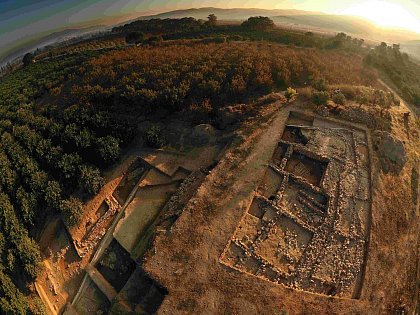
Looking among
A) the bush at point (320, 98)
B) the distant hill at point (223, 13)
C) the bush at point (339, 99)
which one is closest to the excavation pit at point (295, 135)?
the bush at point (320, 98)

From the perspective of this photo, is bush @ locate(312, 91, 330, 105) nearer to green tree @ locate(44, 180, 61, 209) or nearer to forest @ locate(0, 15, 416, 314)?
forest @ locate(0, 15, 416, 314)

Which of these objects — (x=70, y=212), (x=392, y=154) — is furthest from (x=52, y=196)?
(x=392, y=154)

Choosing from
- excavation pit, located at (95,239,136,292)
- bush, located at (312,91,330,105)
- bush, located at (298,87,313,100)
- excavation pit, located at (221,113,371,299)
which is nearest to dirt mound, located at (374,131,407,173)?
excavation pit, located at (221,113,371,299)

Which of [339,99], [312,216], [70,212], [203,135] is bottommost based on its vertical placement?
[312,216]

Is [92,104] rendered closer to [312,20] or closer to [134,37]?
[134,37]

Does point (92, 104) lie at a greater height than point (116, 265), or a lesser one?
greater

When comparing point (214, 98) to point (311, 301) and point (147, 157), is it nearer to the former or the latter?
point (147, 157)

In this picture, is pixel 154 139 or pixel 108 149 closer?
pixel 108 149
